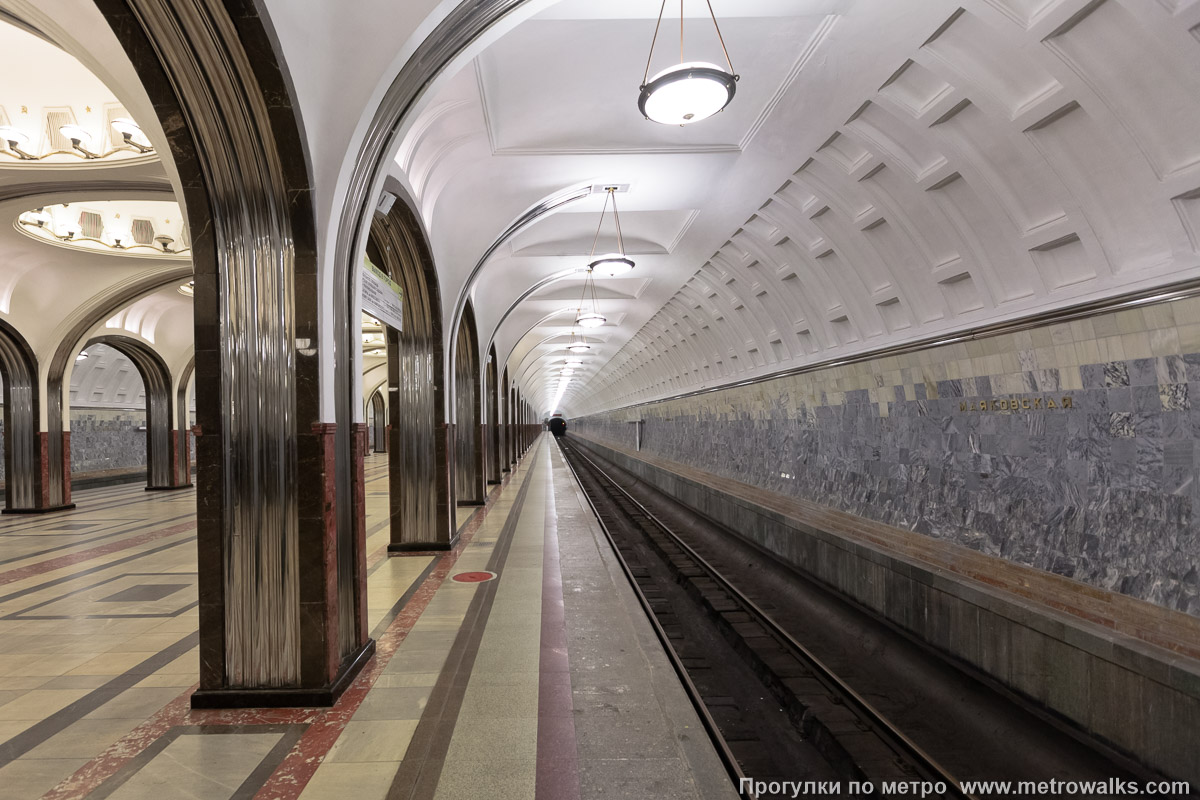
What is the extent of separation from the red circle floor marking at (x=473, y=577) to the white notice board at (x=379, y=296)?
9.57ft

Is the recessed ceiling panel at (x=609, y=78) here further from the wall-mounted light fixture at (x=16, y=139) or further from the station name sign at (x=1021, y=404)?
the wall-mounted light fixture at (x=16, y=139)

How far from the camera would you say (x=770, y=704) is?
5.69 meters

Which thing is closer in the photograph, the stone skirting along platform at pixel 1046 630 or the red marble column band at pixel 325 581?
the stone skirting along platform at pixel 1046 630

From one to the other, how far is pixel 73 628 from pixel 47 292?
34.7 feet

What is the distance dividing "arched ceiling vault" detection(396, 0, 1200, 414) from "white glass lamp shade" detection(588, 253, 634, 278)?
2.70 feet

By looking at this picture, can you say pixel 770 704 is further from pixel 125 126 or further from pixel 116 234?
pixel 116 234

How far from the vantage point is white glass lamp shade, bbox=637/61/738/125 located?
183 inches

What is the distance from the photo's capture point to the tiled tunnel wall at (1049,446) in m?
4.49

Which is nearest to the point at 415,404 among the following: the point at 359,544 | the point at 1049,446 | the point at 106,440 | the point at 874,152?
the point at 359,544

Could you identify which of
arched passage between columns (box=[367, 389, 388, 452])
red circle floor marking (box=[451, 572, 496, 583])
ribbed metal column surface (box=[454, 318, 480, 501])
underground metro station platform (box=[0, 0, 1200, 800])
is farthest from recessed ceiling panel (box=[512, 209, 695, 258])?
arched passage between columns (box=[367, 389, 388, 452])

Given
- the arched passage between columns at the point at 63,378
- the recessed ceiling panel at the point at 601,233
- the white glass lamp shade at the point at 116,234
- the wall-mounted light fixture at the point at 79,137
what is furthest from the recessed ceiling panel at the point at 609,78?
the arched passage between columns at the point at 63,378

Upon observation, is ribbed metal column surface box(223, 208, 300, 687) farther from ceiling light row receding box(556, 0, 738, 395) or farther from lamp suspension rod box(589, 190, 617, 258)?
lamp suspension rod box(589, 190, 617, 258)

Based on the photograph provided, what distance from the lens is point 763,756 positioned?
15.5ft

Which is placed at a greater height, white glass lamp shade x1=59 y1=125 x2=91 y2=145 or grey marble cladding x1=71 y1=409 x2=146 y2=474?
white glass lamp shade x1=59 y1=125 x2=91 y2=145
